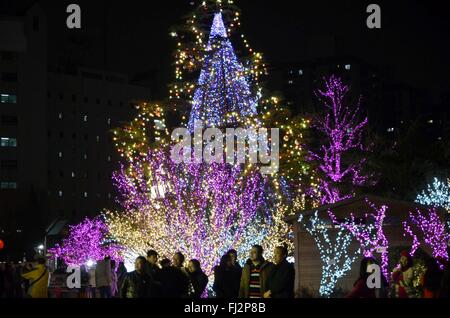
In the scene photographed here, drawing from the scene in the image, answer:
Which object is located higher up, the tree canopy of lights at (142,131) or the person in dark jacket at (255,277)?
the tree canopy of lights at (142,131)

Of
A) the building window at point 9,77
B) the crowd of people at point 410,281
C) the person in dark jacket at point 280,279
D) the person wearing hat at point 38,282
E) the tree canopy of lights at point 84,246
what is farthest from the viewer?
the building window at point 9,77

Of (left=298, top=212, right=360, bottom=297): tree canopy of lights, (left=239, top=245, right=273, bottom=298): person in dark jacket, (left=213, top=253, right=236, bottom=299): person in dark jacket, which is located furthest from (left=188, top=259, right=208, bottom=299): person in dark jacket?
(left=298, top=212, right=360, bottom=297): tree canopy of lights

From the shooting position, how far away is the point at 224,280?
531 inches

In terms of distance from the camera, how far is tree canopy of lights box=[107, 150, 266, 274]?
76.6 feet

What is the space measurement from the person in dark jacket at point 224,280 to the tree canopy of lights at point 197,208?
370 inches

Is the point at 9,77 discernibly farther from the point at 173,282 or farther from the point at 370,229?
the point at 173,282

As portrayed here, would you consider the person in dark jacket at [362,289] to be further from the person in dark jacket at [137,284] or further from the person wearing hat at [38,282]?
the person wearing hat at [38,282]

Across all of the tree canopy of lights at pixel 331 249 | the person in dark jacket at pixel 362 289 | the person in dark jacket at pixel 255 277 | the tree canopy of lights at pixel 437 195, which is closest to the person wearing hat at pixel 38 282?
the person in dark jacket at pixel 255 277

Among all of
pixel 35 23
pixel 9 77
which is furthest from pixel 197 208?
pixel 35 23

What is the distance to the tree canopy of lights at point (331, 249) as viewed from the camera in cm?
1966

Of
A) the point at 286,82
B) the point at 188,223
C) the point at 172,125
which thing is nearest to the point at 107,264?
the point at 188,223
